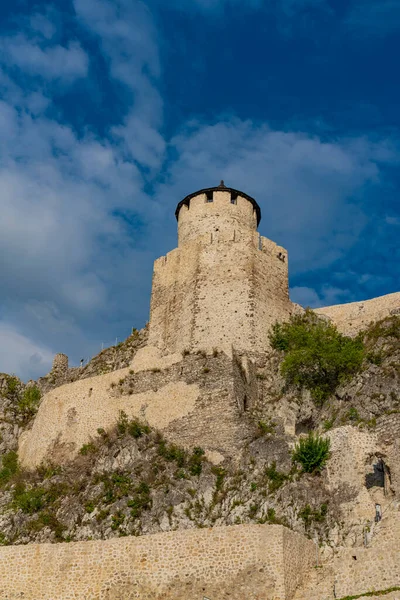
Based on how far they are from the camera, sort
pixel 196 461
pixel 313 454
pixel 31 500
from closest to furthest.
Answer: pixel 313 454 → pixel 196 461 → pixel 31 500

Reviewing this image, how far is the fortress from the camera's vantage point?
67.0 ft

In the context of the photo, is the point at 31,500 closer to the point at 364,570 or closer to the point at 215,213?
the point at 364,570

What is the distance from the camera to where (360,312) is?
39406 millimetres

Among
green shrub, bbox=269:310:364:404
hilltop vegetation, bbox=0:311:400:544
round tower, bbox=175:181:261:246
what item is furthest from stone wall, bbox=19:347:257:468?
round tower, bbox=175:181:261:246

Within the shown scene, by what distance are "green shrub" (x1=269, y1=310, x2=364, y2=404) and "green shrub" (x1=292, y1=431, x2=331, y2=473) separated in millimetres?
5501

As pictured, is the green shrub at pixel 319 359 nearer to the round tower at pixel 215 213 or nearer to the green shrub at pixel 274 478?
the green shrub at pixel 274 478

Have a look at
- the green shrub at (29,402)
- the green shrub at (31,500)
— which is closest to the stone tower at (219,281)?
the green shrub at (29,402)

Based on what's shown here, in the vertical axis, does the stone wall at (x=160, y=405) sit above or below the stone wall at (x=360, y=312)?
below

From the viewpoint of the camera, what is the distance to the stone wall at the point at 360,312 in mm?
38500

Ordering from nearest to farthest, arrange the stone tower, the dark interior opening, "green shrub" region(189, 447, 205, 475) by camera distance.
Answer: the dark interior opening < "green shrub" region(189, 447, 205, 475) < the stone tower

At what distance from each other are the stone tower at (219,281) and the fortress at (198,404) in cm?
7

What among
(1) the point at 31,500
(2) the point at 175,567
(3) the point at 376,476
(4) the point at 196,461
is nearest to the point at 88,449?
(1) the point at 31,500

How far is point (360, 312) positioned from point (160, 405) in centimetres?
1257

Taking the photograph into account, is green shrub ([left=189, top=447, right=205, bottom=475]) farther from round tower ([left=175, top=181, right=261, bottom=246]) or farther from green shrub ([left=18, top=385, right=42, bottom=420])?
green shrub ([left=18, top=385, right=42, bottom=420])
